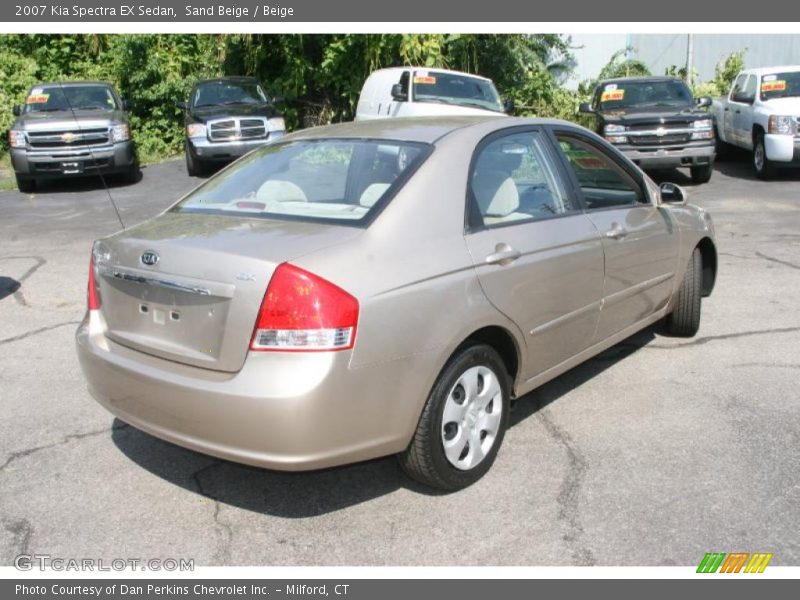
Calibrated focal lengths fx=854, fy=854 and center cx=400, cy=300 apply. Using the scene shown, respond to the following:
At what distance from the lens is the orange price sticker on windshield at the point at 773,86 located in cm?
1483

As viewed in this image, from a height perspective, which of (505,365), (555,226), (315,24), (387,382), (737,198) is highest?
(315,24)

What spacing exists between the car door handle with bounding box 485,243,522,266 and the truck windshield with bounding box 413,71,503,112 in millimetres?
10463

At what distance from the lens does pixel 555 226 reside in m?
4.38

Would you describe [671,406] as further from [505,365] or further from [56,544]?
[56,544]

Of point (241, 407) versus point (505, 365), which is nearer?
point (241, 407)

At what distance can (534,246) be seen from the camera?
4160mm

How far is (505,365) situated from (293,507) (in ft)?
4.04

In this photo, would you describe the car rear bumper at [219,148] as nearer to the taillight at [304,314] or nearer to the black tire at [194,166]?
the black tire at [194,166]

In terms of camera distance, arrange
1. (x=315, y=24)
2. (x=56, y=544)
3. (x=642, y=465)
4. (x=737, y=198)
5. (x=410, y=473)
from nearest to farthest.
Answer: (x=56, y=544)
(x=410, y=473)
(x=642, y=465)
(x=737, y=198)
(x=315, y=24)

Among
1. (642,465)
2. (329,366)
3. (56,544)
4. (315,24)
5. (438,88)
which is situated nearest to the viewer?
(329,366)

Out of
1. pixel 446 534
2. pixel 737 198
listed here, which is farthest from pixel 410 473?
pixel 737 198

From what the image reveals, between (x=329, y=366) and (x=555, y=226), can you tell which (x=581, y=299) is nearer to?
(x=555, y=226)

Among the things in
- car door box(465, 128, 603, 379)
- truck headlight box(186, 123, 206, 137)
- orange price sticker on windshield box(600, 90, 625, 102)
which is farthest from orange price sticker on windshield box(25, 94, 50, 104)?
car door box(465, 128, 603, 379)

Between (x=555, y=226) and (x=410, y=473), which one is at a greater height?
(x=555, y=226)
